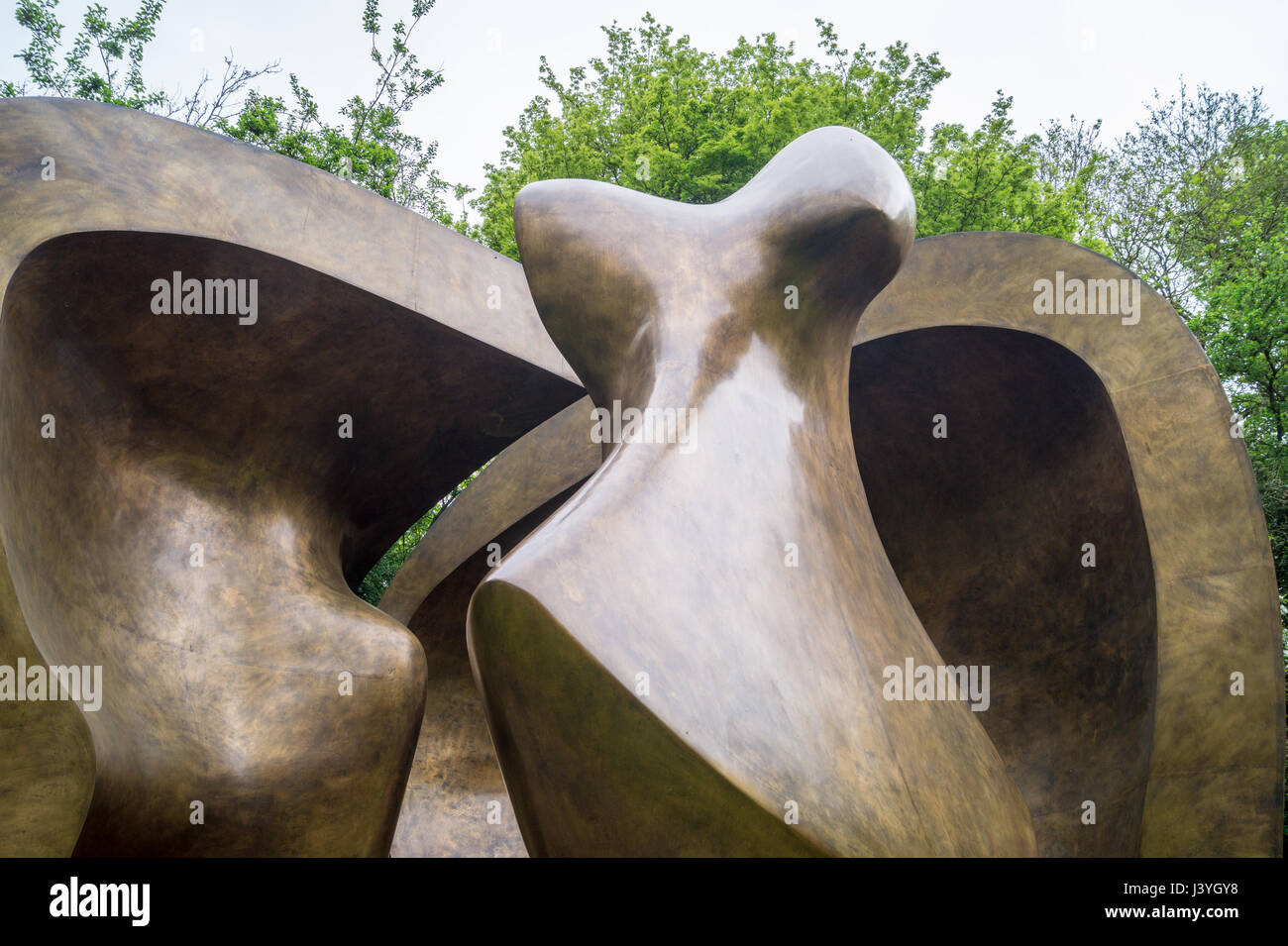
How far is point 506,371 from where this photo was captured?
24.7 ft

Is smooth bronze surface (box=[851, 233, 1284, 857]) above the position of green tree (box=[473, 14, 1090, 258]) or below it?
below

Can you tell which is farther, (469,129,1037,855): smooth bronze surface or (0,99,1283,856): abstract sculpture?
(0,99,1283,856): abstract sculpture

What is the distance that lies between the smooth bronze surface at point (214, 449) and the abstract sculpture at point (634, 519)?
0.03 meters

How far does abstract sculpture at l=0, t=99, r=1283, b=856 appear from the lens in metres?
3.80

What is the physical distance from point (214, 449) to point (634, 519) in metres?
4.13

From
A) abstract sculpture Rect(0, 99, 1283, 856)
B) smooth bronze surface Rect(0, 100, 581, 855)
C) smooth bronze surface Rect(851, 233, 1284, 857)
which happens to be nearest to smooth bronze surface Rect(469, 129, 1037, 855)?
abstract sculpture Rect(0, 99, 1283, 856)

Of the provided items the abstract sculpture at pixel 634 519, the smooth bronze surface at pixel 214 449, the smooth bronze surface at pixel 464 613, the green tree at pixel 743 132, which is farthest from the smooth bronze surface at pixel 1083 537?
the green tree at pixel 743 132

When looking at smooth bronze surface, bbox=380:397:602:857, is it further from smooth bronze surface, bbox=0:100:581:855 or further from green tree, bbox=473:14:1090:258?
green tree, bbox=473:14:1090:258

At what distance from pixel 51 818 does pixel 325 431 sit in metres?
3.57

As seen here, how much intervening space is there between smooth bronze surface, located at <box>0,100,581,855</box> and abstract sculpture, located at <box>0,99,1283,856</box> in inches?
1.1

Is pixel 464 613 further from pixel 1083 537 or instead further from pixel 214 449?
pixel 1083 537

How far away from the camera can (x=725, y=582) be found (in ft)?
13.3

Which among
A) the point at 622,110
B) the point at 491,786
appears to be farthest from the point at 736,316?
the point at 622,110

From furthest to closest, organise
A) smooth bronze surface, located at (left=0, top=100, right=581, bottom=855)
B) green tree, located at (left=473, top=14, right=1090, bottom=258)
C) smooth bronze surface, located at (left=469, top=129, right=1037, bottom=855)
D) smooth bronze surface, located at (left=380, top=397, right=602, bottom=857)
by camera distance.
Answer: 1. green tree, located at (left=473, top=14, right=1090, bottom=258)
2. smooth bronze surface, located at (left=380, top=397, right=602, bottom=857)
3. smooth bronze surface, located at (left=0, top=100, right=581, bottom=855)
4. smooth bronze surface, located at (left=469, top=129, right=1037, bottom=855)
